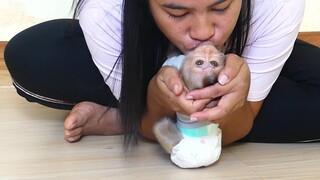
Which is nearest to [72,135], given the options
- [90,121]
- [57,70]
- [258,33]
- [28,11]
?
[90,121]

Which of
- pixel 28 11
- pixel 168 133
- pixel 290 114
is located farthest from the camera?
pixel 28 11

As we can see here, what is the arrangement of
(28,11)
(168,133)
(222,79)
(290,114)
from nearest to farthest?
(222,79)
(168,133)
(290,114)
(28,11)

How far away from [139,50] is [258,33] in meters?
0.20

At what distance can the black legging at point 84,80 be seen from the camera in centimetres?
89

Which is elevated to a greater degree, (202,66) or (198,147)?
(202,66)

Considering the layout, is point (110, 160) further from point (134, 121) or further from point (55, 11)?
point (55, 11)

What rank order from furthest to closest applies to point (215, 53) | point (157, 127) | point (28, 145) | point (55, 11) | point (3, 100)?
1. point (55, 11)
2. point (3, 100)
3. point (28, 145)
4. point (157, 127)
5. point (215, 53)

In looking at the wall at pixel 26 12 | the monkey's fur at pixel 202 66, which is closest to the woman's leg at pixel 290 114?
the monkey's fur at pixel 202 66

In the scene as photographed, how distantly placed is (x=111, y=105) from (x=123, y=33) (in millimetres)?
206

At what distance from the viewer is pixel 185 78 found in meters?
0.69

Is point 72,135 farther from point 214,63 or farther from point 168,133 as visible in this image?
point 214,63

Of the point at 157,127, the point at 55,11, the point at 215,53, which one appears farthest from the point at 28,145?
the point at 55,11

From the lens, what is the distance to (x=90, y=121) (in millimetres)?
921

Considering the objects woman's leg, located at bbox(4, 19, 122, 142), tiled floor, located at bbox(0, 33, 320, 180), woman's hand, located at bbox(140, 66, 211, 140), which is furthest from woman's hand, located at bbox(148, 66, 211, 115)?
woman's leg, located at bbox(4, 19, 122, 142)
